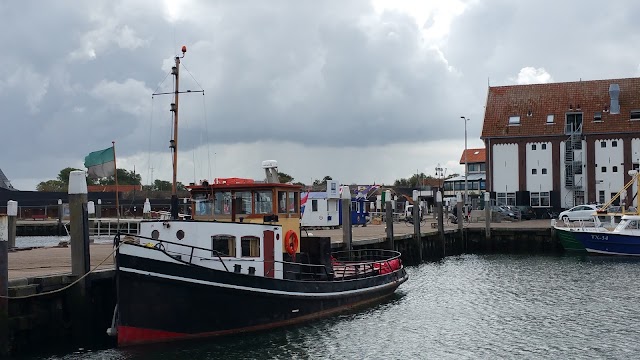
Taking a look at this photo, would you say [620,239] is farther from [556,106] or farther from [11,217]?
[11,217]

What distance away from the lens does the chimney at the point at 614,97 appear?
208ft

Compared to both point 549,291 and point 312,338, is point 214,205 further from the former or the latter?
point 549,291

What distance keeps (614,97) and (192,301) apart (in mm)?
54671

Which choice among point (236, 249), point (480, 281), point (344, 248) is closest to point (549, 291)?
point (480, 281)

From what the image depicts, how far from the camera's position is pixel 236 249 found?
19984 millimetres

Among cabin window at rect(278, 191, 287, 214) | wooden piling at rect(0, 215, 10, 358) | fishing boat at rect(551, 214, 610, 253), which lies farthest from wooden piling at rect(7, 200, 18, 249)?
fishing boat at rect(551, 214, 610, 253)

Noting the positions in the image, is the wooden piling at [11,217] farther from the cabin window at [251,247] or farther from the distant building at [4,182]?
the distant building at [4,182]

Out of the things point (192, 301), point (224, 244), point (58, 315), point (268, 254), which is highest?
point (224, 244)

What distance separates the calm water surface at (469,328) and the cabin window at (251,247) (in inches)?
87.2

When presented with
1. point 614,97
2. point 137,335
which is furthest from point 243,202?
point 614,97

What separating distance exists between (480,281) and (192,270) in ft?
57.0

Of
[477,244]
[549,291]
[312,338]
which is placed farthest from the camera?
[477,244]

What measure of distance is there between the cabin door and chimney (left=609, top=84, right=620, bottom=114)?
5076cm

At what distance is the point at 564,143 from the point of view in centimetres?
6312
